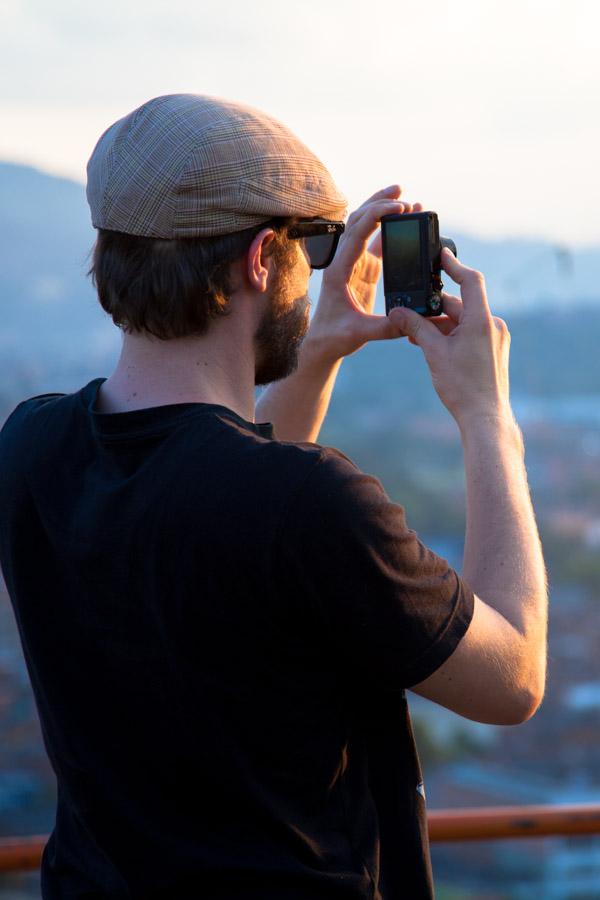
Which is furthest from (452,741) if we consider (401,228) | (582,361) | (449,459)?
(401,228)

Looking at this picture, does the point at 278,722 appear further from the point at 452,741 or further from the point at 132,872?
the point at 452,741

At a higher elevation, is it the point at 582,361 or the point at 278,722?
the point at 278,722

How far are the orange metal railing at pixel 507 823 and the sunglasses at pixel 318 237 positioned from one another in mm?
1127

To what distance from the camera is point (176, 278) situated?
1098 millimetres

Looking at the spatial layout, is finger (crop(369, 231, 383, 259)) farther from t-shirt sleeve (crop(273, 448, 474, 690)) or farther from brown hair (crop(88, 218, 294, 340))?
t-shirt sleeve (crop(273, 448, 474, 690))

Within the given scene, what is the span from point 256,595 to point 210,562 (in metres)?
0.05

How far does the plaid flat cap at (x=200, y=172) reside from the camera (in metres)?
1.09

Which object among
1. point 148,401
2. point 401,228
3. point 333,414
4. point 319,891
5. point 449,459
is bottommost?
point 449,459

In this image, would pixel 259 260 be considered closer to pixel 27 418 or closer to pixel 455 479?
pixel 27 418

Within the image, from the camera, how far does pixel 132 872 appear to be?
1.04 meters

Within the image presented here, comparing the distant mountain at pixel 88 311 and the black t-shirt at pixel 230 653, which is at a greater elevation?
the black t-shirt at pixel 230 653

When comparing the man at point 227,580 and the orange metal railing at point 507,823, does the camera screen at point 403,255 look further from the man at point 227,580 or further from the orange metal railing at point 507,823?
the orange metal railing at point 507,823

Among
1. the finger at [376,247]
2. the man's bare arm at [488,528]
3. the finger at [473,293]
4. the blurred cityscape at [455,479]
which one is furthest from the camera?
the blurred cityscape at [455,479]

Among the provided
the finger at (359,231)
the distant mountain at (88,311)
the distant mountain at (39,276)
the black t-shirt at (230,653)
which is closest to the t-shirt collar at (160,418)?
the black t-shirt at (230,653)
